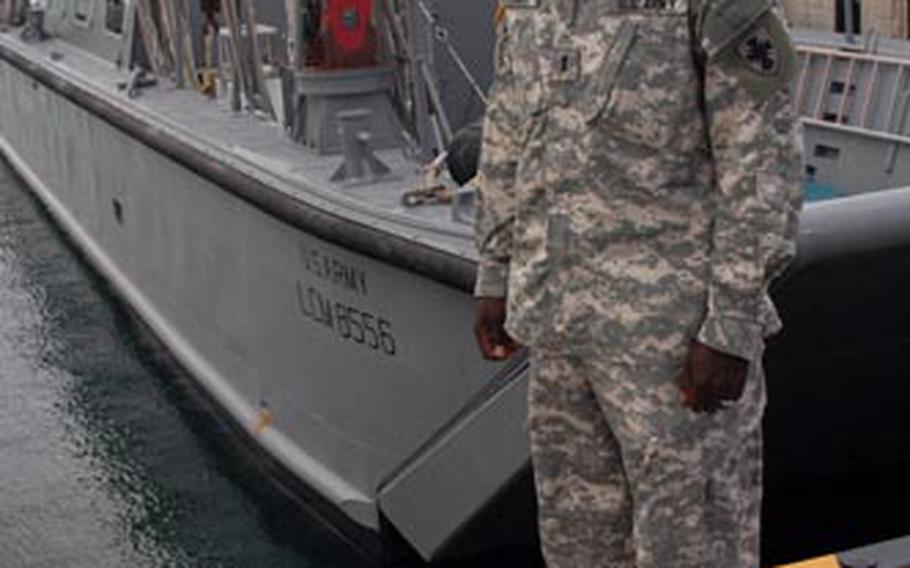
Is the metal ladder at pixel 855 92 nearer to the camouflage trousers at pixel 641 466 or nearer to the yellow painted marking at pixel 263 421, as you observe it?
the yellow painted marking at pixel 263 421

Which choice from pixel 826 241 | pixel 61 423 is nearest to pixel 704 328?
pixel 826 241

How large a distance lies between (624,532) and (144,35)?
566 cm

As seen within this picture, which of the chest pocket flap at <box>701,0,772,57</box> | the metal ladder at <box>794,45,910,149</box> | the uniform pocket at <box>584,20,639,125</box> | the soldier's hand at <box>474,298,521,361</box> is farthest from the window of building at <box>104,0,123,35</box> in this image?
the chest pocket flap at <box>701,0,772,57</box>

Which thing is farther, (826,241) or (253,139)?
(253,139)

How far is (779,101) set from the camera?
1992 millimetres

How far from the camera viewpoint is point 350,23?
4.80 metres

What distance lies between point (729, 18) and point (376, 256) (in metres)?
2.24

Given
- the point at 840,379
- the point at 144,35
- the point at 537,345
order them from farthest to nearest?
the point at 144,35 → the point at 840,379 → the point at 537,345

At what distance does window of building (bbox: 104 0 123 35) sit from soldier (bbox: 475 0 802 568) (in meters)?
6.38

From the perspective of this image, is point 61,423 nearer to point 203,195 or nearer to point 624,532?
point 203,195

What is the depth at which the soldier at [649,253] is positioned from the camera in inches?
79.1

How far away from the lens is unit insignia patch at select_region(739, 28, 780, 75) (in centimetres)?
198

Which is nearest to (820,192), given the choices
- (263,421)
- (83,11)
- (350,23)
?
(350,23)

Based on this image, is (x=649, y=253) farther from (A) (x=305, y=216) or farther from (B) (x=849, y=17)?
(B) (x=849, y=17)
